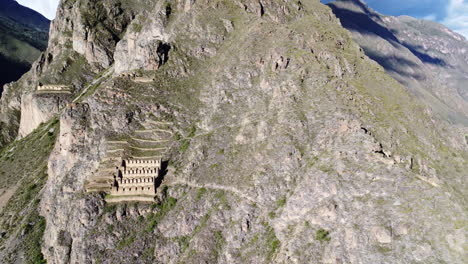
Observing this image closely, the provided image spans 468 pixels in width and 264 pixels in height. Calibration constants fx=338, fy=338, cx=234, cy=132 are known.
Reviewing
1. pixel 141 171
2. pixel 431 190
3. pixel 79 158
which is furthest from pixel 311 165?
pixel 79 158

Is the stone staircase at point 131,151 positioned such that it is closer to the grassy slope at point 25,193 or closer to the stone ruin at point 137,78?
the stone ruin at point 137,78

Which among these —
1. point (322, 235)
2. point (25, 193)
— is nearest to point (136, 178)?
point (322, 235)

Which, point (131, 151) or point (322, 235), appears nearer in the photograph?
point (322, 235)

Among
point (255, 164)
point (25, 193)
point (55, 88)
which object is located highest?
point (255, 164)

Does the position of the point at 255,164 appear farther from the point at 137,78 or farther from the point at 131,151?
the point at 137,78

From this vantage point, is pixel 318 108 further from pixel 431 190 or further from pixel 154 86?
pixel 154 86

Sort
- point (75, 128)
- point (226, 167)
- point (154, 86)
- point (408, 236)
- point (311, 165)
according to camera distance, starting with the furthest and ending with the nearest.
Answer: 1. point (154, 86)
2. point (75, 128)
3. point (226, 167)
4. point (311, 165)
5. point (408, 236)

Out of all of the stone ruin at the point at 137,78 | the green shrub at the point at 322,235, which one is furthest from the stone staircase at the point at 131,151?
the green shrub at the point at 322,235
